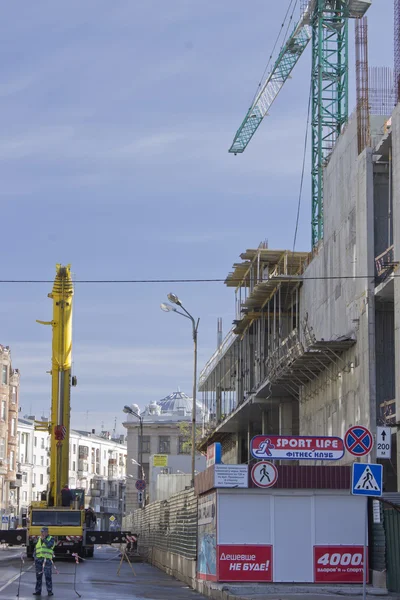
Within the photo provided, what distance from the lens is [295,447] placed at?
23.3 meters

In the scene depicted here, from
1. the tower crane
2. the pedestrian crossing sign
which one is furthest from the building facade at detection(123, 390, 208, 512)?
the pedestrian crossing sign

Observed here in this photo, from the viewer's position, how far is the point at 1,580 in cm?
2777

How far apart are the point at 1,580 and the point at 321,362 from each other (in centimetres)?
1418

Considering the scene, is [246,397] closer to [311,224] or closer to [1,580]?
[311,224]

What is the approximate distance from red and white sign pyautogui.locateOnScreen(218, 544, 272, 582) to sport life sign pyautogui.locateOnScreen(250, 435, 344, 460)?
2068 mm

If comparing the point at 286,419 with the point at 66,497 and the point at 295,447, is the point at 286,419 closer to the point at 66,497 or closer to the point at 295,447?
the point at 66,497

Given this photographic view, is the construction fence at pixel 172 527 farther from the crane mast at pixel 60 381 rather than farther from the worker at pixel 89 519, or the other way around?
the crane mast at pixel 60 381

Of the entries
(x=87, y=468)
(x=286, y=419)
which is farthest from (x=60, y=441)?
(x=87, y=468)

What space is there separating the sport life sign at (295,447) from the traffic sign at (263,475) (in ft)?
0.67

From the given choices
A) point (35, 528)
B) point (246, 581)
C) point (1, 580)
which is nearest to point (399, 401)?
point (246, 581)

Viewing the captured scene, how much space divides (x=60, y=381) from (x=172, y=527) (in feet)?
21.5

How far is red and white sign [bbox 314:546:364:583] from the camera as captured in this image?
22.8 metres

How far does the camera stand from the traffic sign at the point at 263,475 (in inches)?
899

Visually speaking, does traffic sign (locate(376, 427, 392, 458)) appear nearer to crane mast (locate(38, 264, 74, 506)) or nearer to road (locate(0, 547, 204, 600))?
road (locate(0, 547, 204, 600))
